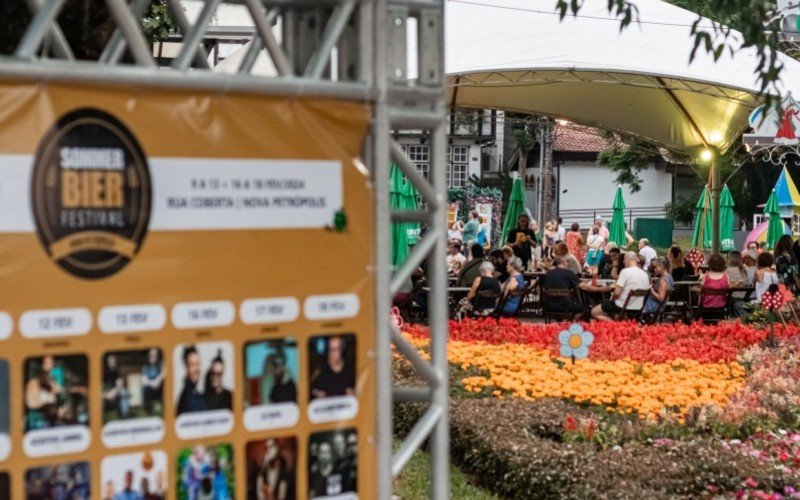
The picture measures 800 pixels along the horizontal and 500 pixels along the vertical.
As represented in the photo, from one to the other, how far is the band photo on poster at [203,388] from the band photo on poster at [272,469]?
0.16 metres

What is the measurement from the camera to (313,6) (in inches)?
192

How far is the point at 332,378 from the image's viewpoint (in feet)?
15.6

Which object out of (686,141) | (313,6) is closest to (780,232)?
(686,141)

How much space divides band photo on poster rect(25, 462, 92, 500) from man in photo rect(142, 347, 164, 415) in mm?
303

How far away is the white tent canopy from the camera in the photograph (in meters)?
17.9

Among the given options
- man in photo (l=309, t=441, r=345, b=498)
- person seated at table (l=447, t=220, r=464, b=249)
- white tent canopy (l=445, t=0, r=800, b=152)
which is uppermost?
white tent canopy (l=445, t=0, r=800, b=152)

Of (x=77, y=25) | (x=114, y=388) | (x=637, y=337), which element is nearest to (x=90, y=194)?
(x=114, y=388)

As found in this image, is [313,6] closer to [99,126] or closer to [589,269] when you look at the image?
[99,126]

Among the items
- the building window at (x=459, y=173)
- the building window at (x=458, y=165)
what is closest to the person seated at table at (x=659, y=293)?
the building window at (x=458, y=165)

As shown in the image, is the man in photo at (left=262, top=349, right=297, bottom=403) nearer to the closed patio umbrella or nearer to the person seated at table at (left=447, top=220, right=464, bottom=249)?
the person seated at table at (left=447, top=220, right=464, bottom=249)

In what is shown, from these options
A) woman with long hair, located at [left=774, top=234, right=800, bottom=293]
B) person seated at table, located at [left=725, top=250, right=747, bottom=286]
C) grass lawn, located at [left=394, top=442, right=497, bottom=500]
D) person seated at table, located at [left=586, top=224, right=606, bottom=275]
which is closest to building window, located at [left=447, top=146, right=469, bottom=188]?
person seated at table, located at [left=586, top=224, right=606, bottom=275]

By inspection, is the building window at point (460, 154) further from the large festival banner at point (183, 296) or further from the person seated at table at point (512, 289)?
the large festival banner at point (183, 296)

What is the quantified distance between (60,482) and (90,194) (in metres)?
1.01

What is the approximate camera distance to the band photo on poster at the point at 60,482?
4113 mm
